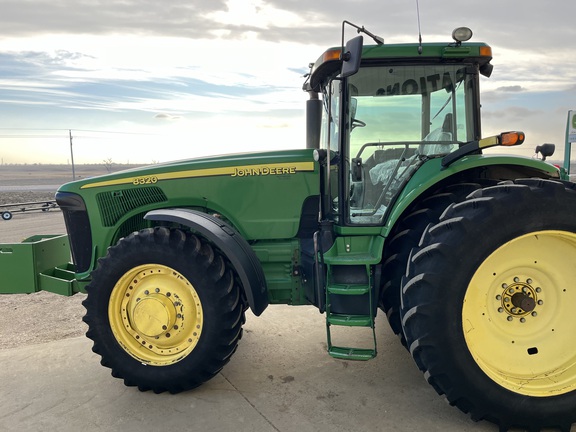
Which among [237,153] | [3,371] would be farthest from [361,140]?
[3,371]

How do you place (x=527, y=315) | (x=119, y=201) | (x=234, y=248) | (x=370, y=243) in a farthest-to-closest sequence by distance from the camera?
(x=119, y=201)
(x=370, y=243)
(x=234, y=248)
(x=527, y=315)

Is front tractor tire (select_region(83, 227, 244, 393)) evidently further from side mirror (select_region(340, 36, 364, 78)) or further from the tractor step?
side mirror (select_region(340, 36, 364, 78))

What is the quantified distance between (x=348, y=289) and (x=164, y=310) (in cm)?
141

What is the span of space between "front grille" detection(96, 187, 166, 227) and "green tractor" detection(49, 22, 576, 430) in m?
0.01

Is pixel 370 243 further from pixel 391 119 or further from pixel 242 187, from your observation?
pixel 242 187

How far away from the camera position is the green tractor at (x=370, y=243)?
297 centimetres

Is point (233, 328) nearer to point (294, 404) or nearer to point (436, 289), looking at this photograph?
point (294, 404)

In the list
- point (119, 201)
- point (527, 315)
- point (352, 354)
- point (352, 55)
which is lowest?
point (352, 354)

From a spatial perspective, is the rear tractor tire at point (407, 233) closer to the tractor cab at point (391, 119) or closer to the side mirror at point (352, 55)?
the tractor cab at point (391, 119)

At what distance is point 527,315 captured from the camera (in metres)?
3.15

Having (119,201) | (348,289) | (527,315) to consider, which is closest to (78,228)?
(119,201)

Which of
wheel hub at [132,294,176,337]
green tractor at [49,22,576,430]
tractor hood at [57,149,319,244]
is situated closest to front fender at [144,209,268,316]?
green tractor at [49,22,576,430]

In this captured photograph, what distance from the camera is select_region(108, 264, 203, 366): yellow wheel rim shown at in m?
3.52

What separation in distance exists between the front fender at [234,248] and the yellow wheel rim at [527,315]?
149 cm
